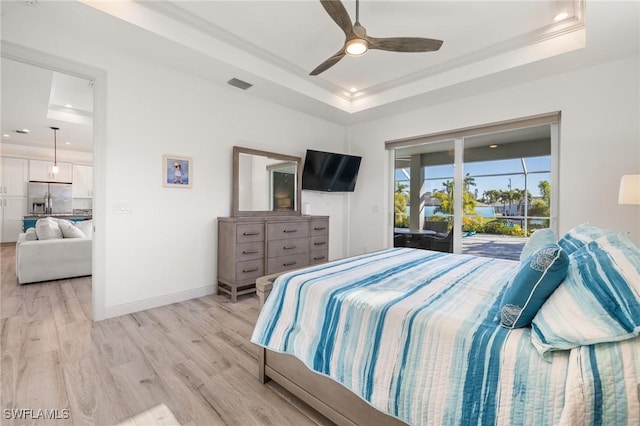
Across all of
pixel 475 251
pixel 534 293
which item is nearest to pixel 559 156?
pixel 475 251

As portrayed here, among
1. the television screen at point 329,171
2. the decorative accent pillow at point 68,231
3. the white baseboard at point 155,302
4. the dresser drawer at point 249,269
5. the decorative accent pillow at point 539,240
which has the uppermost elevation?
the television screen at point 329,171

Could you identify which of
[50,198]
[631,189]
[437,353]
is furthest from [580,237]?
[50,198]

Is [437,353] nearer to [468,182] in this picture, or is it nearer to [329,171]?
[468,182]

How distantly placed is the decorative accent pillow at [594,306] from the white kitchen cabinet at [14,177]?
10783 mm

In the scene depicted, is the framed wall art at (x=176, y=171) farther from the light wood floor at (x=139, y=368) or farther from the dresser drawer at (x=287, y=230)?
the light wood floor at (x=139, y=368)

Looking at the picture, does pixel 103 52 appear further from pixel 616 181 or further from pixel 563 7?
pixel 616 181

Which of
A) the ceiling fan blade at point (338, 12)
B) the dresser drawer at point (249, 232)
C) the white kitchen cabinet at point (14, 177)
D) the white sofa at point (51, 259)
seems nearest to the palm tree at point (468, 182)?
the ceiling fan blade at point (338, 12)

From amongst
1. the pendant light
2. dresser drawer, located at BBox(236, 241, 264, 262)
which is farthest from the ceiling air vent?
the pendant light

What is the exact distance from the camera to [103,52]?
9.27 feet

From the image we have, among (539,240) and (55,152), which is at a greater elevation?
(55,152)

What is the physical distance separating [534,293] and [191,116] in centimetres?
366

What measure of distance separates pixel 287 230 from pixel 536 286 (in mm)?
3150

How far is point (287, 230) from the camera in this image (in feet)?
13.0

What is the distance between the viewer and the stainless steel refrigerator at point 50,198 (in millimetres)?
7617
